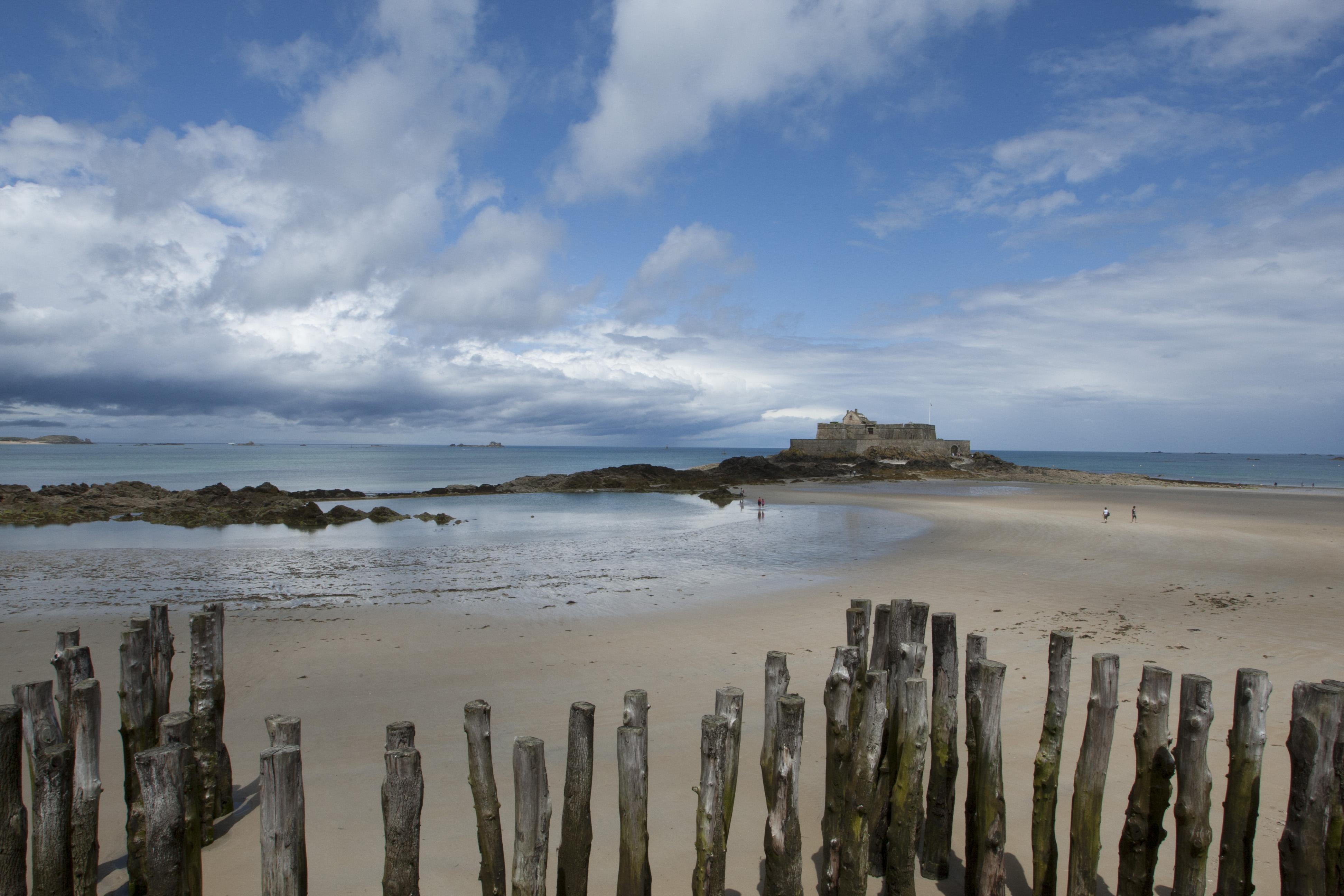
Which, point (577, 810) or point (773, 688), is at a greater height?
point (773, 688)

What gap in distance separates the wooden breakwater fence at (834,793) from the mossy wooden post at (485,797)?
1 centimetres

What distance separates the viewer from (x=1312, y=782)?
3.41m

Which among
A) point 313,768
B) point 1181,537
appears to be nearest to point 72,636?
point 313,768

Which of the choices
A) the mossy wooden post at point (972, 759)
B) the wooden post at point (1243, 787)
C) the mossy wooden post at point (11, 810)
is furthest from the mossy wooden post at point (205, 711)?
the wooden post at point (1243, 787)

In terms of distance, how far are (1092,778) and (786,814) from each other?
5.44 ft

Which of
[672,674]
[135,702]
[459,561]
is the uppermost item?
[135,702]

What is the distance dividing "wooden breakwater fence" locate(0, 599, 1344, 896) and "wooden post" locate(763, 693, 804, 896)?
0.04 ft

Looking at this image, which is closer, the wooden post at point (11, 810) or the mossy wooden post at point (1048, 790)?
the wooden post at point (11, 810)

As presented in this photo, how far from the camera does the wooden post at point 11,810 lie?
10.4 ft

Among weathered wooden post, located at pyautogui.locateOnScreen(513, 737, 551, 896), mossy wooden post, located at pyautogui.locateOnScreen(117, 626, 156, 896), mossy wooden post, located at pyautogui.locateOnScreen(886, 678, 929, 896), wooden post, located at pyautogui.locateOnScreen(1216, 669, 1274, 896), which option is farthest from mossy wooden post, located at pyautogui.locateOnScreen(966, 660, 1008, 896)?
mossy wooden post, located at pyautogui.locateOnScreen(117, 626, 156, 896)

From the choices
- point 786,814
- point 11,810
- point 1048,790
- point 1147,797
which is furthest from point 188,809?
point 1147,797

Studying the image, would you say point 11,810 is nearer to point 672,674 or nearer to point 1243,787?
point 672,674

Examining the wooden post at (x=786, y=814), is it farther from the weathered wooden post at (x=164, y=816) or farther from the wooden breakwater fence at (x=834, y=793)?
the weathered wooden post at (x=164, y=816)

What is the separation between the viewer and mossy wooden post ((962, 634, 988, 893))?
12.8 feet
